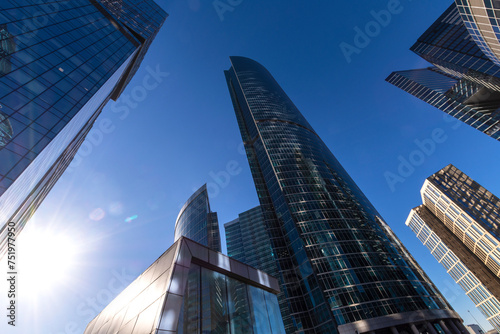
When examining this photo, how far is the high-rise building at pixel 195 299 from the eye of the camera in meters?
9.09

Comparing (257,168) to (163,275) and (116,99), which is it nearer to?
(116,99)

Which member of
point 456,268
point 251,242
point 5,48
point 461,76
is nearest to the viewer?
point 5,48

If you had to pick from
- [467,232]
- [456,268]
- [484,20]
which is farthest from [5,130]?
[456,268]

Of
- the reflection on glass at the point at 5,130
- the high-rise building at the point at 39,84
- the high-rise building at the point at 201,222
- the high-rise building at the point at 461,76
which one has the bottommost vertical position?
the reflection on glass at the point at 5,130

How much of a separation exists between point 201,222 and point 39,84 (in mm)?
73466

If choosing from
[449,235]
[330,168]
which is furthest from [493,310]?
[330,168]

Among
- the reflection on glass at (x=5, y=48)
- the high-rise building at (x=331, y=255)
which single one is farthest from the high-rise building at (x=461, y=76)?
the reflection on glass at (x=5, y=48)

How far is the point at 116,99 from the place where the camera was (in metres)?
74.1

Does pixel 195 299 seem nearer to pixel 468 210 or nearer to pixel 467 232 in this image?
pixel 468 210

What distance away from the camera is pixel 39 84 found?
22.4 meters

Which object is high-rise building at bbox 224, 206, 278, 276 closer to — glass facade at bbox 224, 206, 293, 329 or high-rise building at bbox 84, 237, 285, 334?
glass facade at bbox 224, 206, 293, 329

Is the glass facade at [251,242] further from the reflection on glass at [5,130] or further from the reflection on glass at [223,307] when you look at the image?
the reflection on glass at [5,130]

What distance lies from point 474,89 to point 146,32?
132939 mm

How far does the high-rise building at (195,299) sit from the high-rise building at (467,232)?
451 ft
